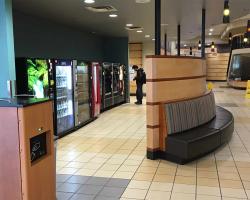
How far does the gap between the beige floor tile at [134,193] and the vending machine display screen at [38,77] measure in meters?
2.88

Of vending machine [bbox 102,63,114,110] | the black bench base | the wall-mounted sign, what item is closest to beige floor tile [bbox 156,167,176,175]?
the black bench base

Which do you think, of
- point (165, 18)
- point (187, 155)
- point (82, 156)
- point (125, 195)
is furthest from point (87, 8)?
point (125, 195)

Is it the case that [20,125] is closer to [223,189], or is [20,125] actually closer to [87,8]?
[223,189]

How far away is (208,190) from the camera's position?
381cm

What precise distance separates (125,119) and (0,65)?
4.93 meters

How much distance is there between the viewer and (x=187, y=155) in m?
4.62

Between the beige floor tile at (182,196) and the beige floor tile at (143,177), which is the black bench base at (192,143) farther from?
the beige floor tile at (182,196)

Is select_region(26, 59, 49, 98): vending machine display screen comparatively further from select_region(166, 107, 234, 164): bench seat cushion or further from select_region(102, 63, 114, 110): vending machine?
select_region(102, 63, 114, 110): vending machine

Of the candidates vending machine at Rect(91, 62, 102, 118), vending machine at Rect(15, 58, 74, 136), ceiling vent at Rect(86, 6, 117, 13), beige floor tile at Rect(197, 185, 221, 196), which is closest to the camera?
beige floor tile at Rect(197, 185, 221, 196)

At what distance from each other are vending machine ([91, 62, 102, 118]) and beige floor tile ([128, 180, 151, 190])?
481cm

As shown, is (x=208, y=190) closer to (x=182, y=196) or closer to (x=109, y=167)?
(x=182, y=196)

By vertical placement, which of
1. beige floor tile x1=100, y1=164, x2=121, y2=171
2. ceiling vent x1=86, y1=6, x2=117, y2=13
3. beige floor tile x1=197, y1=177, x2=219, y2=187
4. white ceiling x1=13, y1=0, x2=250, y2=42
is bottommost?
beige floor tile x1=197, y1=177, x2=219, y2=187

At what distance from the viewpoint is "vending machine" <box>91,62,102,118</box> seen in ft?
28.9

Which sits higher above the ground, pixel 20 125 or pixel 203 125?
pixel 20 125
